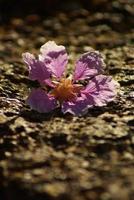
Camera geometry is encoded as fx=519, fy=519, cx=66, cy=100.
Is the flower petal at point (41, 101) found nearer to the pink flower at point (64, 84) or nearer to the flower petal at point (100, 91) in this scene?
the pink flower at point (64, 84)

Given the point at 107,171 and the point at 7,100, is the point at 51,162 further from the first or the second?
the point at 7,100

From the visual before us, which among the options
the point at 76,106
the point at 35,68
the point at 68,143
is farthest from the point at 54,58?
the point at 68,143

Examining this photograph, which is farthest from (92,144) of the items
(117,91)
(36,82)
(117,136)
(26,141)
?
(36,82)

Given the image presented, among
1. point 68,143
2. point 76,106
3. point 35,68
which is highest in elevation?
point 35,68

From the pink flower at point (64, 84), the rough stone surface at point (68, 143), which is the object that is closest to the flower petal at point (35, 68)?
the pink flower at point (64, 84)

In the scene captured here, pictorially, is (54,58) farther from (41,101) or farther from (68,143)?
(68,143)
